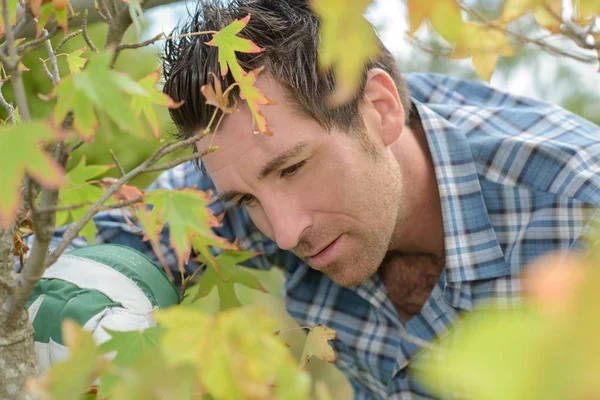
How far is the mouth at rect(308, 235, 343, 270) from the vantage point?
1.39 m

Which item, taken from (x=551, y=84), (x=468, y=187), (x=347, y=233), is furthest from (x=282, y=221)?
(x=551, y=84)

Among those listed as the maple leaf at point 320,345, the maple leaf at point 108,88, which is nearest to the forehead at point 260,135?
the maple leaf at point 320,345

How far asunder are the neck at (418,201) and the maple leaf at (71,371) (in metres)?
1.28

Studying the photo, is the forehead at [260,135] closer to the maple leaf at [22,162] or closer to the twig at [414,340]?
the twig at [414,340]

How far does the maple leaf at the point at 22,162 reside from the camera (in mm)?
505

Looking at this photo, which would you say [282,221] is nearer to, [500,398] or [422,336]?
[422,336]

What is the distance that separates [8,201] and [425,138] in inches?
56.2

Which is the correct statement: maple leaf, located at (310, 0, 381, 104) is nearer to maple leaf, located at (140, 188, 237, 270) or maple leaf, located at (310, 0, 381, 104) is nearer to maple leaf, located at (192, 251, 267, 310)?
maple leaf, located at (140, 188, 237, 270)

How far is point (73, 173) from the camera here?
3.26ft

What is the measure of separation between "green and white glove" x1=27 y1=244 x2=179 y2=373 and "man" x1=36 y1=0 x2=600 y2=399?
255mm

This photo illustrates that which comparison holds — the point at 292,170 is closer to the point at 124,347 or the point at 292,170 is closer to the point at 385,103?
the point at 385,103

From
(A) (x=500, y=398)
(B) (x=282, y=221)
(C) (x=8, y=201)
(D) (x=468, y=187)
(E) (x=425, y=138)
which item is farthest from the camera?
(E) (x=425, y=138)

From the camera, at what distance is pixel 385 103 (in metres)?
1.53

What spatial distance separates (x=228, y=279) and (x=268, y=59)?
0.45 metres
